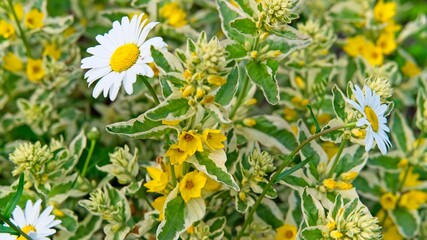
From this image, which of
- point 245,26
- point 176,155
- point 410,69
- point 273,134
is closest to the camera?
point 176,155

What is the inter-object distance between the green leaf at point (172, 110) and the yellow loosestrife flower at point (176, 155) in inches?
3.6

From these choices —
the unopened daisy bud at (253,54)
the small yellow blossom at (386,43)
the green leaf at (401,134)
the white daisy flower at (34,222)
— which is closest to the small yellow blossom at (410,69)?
the small yellow blossom at (386,43)

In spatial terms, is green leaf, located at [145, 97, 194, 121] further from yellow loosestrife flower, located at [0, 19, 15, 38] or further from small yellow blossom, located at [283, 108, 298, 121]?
yellow loosestrife flower, located at [0, 19, 15, 38]

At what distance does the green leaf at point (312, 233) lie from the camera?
56.3 inches

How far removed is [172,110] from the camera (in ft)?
4.50

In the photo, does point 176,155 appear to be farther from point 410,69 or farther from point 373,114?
point 410,69

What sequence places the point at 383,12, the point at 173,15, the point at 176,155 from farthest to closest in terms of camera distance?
1. the point at 383,12
2. the point at 173,15
3. the point at 176,155

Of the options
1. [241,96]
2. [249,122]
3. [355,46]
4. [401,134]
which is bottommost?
[401,134]

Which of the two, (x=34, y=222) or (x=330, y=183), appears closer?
(x=34, y=222)

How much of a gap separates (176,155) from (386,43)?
1346 millimetres

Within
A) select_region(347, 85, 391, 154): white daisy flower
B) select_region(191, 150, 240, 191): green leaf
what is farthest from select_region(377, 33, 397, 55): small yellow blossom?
select_region(191, 150, 240, 191): green leaf

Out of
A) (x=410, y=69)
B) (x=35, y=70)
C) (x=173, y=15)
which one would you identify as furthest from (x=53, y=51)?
(x=410, y=69)

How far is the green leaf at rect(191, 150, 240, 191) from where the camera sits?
1390 mm

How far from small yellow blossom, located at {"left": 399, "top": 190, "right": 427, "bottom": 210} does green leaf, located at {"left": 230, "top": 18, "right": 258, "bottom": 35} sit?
881mm
